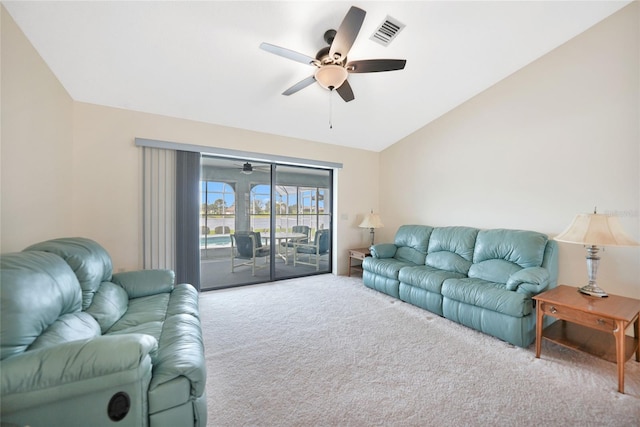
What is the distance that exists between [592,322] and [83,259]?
385cm

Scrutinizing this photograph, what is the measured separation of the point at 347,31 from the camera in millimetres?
1920

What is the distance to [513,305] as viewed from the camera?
92.7 inches

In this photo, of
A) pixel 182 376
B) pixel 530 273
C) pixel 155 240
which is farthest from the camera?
pixel 155 240

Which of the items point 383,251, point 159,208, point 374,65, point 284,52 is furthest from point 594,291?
point 159,208

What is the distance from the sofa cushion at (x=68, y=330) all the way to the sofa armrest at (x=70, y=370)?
14 centimetres

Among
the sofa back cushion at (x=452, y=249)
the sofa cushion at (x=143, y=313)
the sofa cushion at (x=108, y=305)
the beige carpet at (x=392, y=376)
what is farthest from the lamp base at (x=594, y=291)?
the sofa cushion at (x=108, y=305)

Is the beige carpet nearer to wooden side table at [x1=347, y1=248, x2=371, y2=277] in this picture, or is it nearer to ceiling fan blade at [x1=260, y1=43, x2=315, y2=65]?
wooden side table at [x1=347, y1=248, x2=371, y2=277]

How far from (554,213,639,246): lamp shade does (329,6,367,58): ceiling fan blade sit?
7.96ft

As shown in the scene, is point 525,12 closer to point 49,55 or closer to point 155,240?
point 49,55

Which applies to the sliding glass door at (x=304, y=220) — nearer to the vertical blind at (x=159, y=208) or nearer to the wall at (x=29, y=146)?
the vertical blind at (x=159, y=208)

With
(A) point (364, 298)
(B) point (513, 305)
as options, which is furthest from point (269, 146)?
(B) point (513, 305)

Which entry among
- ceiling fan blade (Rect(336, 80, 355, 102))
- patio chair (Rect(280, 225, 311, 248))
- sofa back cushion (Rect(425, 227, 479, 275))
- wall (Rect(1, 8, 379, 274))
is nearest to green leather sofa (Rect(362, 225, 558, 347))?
sofa back cushion (Rect(425, 227, 479, 275))

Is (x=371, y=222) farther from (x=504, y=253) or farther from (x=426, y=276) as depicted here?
(x=504, y=253)

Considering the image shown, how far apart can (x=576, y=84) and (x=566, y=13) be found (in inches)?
28.7
